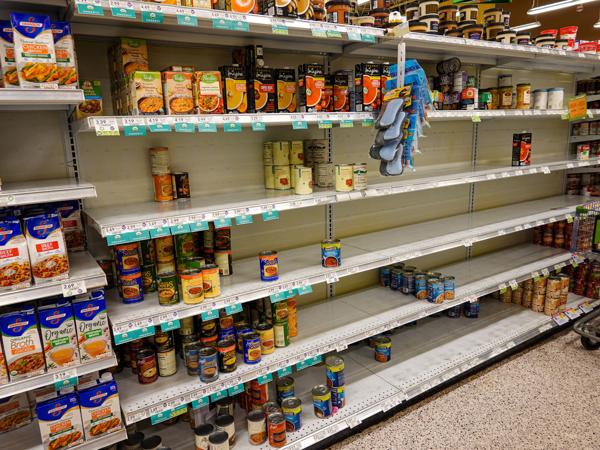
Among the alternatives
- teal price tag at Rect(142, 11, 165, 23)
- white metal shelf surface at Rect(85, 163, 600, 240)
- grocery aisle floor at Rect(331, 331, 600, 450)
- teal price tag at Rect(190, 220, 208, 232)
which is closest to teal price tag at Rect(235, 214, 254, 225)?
white metal shelf surface at Rect(85, 163, 600, 240)

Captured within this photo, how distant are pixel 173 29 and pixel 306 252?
1.38 meters

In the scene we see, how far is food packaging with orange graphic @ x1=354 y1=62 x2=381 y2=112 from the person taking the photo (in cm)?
209

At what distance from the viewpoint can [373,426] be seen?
2.30 meters

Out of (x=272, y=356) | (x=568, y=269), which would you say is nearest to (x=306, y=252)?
(x=272, y=356)

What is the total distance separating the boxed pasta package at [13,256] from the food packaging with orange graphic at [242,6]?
115 centimetres

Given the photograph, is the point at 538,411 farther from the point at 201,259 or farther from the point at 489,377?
the point at 201,259

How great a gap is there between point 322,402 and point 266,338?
451 millimetres

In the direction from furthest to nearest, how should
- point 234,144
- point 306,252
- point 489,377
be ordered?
point 489,377
point 306,252
point 234,144

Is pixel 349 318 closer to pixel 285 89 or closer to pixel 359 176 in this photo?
pixel 359 176

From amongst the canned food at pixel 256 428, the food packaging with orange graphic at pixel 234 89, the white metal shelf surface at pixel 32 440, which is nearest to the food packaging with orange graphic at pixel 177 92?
the food packaging with orange graphic at pixel 234 89

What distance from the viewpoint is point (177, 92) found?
1.62 meters

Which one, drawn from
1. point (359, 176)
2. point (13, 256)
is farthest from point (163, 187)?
point (359, 176)

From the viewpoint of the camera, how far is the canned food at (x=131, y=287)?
176 centimetres

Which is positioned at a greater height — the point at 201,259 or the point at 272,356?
the point at 201,259
